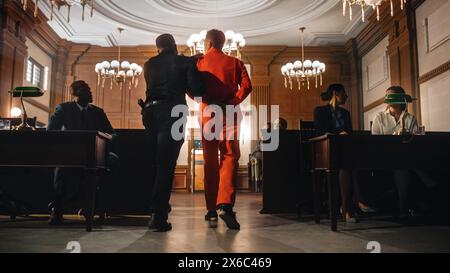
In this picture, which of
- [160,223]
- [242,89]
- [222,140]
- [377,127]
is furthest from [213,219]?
[377,127]

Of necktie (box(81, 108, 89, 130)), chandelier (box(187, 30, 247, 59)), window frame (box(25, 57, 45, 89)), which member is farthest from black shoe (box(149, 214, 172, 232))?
window frame (box(25, 57, 45, 89))

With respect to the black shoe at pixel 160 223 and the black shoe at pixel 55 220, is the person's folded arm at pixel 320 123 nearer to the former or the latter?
the black shoe at pixel 160 223

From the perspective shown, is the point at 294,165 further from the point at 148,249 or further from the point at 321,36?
the point at 321,36

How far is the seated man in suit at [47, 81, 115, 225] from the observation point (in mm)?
2986

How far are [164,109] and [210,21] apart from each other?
21.9ft

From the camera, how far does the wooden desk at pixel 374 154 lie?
2598 millimetres

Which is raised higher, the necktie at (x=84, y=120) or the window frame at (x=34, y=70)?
the window frame at (x=34, y=70)

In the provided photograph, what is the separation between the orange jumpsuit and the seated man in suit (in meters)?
1.01

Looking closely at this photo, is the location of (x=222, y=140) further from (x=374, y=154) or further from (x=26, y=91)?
(x=26, y=91)

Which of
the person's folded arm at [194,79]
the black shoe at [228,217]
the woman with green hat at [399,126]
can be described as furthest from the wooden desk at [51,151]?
the woman with green hat at [399,126]

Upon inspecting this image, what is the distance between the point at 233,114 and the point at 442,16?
4.92m

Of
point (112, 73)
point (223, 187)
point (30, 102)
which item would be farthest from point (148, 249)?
point (30, 102)

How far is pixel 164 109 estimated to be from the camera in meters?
2.50

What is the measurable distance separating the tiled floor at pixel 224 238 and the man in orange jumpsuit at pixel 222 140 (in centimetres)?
20
